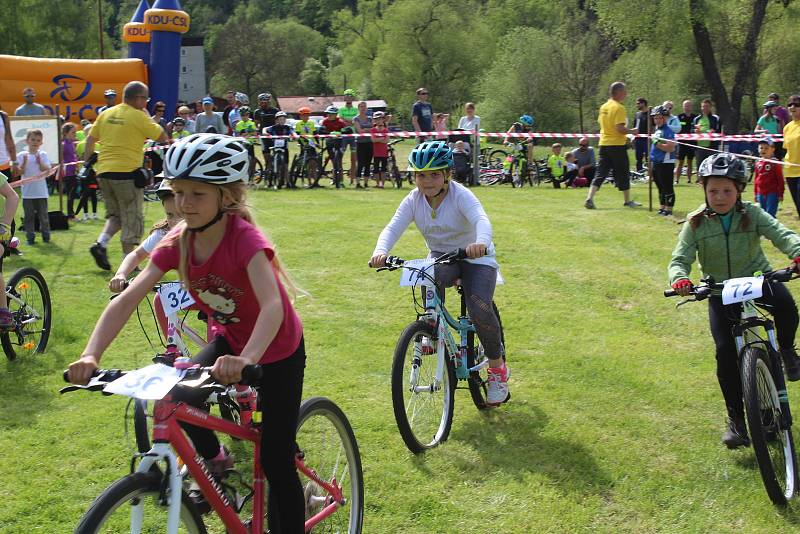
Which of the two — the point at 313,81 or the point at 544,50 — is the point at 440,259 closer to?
the point at 544,50

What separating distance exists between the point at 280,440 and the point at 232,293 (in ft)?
2.16

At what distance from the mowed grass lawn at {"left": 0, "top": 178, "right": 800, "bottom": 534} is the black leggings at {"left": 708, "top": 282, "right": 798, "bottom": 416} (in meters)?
0.44

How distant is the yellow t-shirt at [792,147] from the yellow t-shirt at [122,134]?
30.3 ft

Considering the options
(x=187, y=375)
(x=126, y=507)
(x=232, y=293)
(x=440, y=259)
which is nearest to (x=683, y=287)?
(x=440, y=259)

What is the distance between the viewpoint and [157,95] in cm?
2753

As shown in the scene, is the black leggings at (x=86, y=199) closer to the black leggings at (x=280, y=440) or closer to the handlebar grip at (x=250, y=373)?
the black leggings at (x=280, y=440)

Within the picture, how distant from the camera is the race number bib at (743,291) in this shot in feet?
16.9

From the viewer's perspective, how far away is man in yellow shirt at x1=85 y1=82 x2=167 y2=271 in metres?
11.0

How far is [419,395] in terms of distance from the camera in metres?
6.06

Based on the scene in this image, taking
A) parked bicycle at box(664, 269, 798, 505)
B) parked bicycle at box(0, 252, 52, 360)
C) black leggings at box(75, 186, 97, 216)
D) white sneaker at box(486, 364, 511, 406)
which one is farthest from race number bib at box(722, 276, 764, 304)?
black leggings at box(75, 186, 97, 216)

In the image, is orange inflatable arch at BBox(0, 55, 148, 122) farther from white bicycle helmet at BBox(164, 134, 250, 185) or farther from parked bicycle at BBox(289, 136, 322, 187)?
white bicycle helmet at BBox(164, 134, 250, 185)

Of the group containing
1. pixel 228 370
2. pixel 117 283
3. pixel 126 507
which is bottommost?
pixel 126 507

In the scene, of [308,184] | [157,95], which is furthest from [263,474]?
[157,95]

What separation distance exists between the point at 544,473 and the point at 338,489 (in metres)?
1.87
